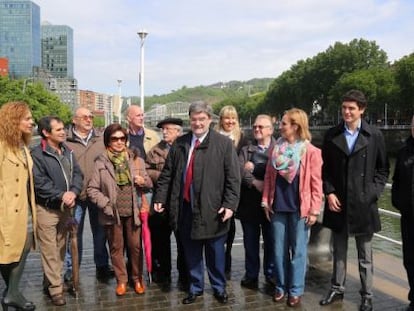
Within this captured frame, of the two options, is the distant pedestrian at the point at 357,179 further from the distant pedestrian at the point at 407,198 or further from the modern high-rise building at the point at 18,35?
the modern high-rise building at the point at 18,35

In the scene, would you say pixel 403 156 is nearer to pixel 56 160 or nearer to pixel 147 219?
pixel 147 219

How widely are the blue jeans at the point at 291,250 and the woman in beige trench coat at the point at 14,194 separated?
7.78 feet

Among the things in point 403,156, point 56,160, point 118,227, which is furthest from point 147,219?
point 403,156

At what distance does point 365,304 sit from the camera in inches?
167

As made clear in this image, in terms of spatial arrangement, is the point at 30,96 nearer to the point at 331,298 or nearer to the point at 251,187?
the point at 251,187

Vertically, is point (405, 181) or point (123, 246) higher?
point (405, 181)

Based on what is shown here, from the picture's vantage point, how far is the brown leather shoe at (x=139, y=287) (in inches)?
187

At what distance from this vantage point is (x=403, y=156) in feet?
13.8

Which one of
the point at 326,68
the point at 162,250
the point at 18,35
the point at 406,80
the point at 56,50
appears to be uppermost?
the point at 56,50

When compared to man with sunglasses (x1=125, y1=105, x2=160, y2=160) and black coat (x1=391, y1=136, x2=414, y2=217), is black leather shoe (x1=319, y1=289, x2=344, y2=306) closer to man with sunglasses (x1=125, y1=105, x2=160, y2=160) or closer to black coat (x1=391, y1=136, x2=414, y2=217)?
black coat (x1=391, y1=136, x2=414, y2=217)

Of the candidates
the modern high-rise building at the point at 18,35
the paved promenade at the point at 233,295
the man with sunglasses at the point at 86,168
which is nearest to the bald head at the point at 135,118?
the man with sunglasses at the point at 86,168

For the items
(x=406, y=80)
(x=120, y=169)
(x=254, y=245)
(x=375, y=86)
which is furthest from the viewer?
(x=375, y=86)

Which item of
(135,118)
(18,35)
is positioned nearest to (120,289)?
(135,118)

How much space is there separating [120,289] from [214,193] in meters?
1.47
